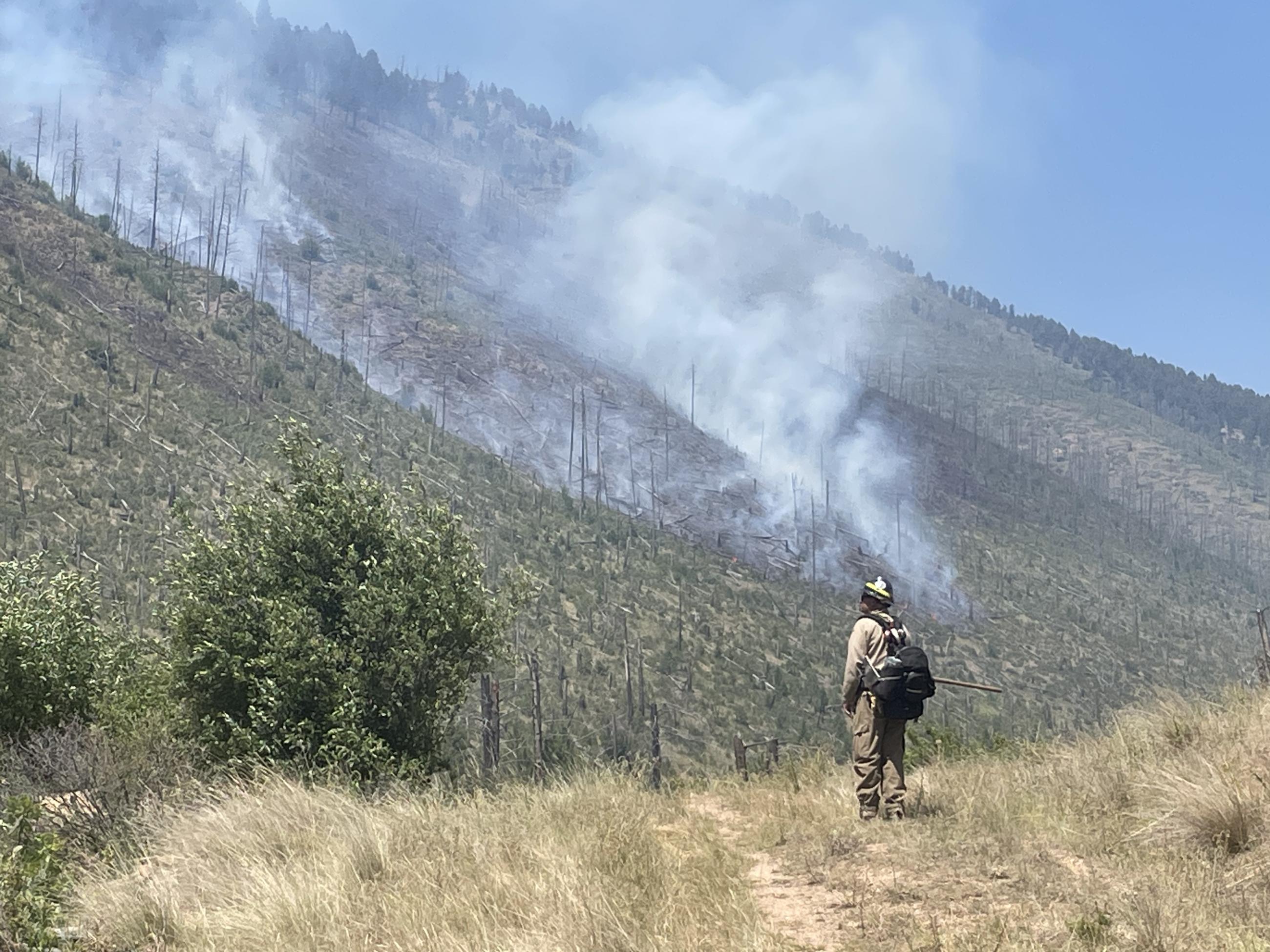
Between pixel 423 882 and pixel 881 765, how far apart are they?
3657mm

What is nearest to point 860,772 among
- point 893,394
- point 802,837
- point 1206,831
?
point 802,837

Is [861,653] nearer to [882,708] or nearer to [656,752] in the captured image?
[882,708]

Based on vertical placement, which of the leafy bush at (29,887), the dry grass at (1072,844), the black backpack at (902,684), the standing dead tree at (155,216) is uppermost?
the standing dead tree at (155,216)

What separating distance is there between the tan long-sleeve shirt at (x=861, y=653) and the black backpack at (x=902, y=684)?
0.39 ft

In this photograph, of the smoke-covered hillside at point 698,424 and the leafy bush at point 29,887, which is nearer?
the leafy bush at point 29,887

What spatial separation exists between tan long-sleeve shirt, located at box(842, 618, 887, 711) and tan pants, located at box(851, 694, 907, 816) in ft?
0.89

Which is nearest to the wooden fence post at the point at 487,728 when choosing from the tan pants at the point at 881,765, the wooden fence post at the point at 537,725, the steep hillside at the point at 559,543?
the wooden fence post at the point at 537,725

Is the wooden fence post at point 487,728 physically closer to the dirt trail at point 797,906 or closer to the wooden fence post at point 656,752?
the wooden fence post at point 656,752

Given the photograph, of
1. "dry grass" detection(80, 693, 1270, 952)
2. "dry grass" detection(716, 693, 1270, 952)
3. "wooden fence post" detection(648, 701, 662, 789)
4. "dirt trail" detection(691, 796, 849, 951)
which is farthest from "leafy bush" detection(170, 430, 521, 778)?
"dirt trail" detection(691, 796, 849, 951)

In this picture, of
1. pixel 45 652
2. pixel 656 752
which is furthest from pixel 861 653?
pixel 656 752

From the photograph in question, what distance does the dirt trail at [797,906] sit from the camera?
4496mm

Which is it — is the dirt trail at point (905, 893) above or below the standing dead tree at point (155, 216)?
below

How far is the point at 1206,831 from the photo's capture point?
5457mm

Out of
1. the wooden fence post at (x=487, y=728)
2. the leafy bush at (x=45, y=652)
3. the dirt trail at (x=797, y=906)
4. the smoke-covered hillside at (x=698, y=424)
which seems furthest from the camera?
the smoke-covered hillside at (x=698, y=424)
